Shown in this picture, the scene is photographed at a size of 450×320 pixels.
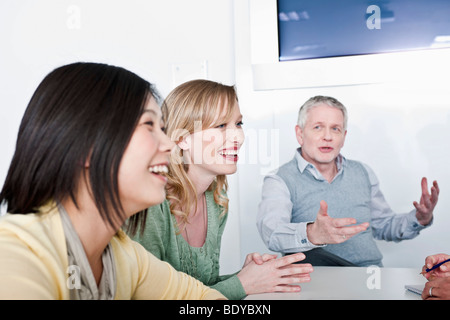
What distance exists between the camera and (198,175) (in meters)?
1.34

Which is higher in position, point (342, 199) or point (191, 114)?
point (191, 114)

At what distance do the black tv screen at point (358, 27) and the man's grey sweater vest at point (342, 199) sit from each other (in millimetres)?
446

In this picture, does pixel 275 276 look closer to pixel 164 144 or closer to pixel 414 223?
pixel 164 144

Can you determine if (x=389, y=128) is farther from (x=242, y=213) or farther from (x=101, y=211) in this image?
(x=101, y=211)

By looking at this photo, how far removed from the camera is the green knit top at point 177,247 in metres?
1.13

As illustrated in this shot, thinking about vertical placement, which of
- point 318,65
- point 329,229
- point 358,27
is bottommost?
point 329,229

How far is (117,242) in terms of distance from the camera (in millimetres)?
829

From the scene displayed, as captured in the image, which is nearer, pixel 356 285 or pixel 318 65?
pixel 356 285

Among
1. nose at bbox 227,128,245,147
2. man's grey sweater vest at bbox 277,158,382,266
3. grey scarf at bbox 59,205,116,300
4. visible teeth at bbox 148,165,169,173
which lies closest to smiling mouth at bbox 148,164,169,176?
visible teeth at bbox 148,165,169,173

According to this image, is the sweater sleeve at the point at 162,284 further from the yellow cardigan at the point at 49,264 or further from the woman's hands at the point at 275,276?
the woman's hands at the point at 275,276

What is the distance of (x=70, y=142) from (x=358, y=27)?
130 centimetres

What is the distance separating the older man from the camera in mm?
1651

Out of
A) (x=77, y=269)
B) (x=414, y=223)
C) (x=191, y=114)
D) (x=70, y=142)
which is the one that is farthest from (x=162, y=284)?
(x=414, y=223)

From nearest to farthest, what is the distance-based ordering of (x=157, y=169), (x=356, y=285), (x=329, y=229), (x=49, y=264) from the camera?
(x=49, y=264), (x=157, y=169), (x=356, y=285), (x=329, y=229)
